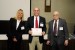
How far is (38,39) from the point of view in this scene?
14.9 ft

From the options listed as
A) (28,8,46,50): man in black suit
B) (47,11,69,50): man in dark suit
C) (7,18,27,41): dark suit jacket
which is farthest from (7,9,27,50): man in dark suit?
(47,11,69,50): man in dark suit

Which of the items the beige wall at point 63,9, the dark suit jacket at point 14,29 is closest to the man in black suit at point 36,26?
the dark suit jacket at point 14,29

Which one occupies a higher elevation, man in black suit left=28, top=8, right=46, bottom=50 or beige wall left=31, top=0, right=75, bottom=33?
beige wall left=31, top=0, right=75, bottom=33

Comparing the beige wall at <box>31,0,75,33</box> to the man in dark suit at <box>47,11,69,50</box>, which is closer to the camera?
the man in dark suit at <box>47,11,69,50</box>

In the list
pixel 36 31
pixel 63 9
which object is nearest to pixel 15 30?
pixel 36 31

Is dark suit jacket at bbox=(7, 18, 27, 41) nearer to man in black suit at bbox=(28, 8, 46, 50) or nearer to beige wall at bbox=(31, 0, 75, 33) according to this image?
man in black suit at bbox=(28, 8, 46, 50)

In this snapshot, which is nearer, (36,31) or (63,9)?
(36,31)

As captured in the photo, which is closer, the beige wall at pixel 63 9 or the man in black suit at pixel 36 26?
the man in black suit at pixel 36 26

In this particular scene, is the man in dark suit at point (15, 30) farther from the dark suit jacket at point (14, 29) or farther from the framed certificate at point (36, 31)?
the framed certificate at point (36, 31)

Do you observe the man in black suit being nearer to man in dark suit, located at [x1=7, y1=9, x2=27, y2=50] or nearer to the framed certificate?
the framed certificate

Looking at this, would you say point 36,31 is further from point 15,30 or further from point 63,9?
point 63,9

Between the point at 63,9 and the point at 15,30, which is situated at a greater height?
the point at 63,9

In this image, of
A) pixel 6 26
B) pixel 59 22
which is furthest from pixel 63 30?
pixel 6 26

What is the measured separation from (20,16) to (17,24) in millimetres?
234
